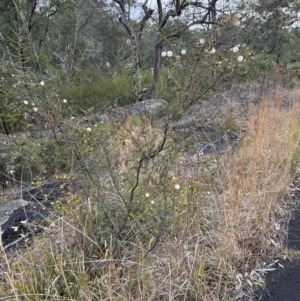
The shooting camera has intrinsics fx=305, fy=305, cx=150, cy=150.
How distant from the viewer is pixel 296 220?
82.7 inches

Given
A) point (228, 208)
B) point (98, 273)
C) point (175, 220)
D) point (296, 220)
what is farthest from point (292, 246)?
point (98, 273)

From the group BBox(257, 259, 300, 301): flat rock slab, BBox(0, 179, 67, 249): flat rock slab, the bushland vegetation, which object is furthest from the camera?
BBox(0, 179, 67, 249): flat rock slab

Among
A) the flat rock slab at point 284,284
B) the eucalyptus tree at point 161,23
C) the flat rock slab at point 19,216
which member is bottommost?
the flat rock slab at point 284,284

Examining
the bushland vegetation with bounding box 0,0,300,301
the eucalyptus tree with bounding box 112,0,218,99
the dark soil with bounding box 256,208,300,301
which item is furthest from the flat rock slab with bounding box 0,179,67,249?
the dark soil with bounding box 256,208,300,301

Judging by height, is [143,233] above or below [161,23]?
below

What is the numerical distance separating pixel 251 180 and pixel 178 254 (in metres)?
0.82

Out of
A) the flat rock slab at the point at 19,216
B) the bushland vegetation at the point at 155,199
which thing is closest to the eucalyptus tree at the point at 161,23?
the bushland vegetation at the point at 155,199

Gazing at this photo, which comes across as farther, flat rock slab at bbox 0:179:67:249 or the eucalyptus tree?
flat rock slab at bbox 0:179:67:249

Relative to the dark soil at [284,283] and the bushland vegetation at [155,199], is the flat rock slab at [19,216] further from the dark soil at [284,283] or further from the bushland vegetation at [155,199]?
the dark soil at [284,283]

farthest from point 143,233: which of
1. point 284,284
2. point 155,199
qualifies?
point 284,284

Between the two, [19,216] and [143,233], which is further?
[19,216]

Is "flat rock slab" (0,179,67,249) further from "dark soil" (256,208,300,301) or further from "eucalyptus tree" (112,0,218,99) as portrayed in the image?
"dark soil" (256,208,300,301)

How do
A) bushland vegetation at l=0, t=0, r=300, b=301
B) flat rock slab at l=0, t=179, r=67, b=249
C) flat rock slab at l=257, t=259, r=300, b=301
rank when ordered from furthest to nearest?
flat rock slab at l=0, t=179, r=67, b=249 < flat rock slab at l=257, t=259, r=300, b=301 < bushland vegetation at l=0, t=0, r=300, b=301

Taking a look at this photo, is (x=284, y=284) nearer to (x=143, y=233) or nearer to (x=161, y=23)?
(x=143, y=233)
